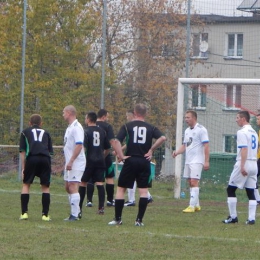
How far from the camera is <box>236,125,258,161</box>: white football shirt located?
12.6 meters

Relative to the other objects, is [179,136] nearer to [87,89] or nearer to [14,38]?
[87,89]

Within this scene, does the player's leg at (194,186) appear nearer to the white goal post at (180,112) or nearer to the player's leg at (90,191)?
the player's leg at (90,191)

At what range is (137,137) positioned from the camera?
12.1m

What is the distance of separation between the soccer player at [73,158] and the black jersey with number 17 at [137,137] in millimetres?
867

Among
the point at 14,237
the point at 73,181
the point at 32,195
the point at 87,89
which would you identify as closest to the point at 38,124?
the point at 73,181

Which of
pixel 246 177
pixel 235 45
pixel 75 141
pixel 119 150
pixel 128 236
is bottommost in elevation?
pixel 128 236

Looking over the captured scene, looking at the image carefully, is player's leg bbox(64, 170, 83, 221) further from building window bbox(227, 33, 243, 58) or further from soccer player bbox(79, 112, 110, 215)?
building window bbox(227, 33, 243, 58)

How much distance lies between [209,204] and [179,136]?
179 cm

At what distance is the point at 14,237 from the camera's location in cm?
1030

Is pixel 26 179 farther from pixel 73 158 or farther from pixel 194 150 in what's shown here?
pixel 194 150

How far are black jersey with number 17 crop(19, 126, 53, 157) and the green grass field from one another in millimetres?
1109

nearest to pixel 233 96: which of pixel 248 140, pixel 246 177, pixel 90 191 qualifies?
pixel 90 191

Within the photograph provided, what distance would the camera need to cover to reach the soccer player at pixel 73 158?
41.5 feet

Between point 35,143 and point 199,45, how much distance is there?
39.7ft
